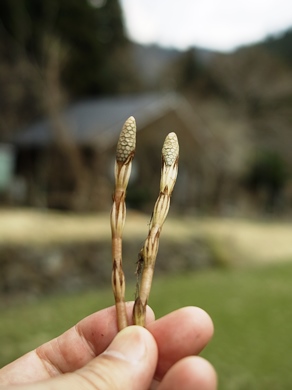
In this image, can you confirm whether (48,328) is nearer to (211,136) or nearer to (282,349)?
(282,349)

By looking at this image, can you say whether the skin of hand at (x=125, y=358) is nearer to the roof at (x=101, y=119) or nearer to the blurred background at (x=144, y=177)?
the blurred background at (x=144, y=177)

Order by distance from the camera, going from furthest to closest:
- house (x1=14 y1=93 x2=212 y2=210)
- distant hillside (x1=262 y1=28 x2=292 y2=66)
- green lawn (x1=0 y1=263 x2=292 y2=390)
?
1. distant hillside (x1=262 y1=28 x2=292 y2=66)
2. house (x1=14 y1=93 x2=212 y2=210)
3. green lawn (x1=0 y1=263 x2=292 y2=390)

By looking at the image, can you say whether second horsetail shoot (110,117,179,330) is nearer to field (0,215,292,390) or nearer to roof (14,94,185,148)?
field (0,215,292,390)

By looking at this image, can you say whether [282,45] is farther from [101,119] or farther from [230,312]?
[230,312]

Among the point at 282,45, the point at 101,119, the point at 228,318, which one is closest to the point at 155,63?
the point at 282,45

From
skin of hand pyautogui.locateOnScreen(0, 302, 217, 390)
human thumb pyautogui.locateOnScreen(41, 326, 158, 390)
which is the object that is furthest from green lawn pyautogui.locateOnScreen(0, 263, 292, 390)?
human thumb pyautogui.locateOnScreen(41, 326, 158, 390)
